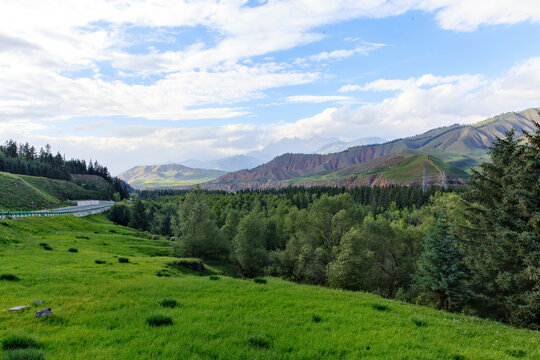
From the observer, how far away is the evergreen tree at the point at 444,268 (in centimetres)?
2947

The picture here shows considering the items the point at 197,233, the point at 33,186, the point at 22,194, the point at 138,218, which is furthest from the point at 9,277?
the point at 33,186

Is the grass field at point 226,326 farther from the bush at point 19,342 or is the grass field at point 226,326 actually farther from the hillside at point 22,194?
the hillside at point 22,194

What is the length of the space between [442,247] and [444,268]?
93.4 inches

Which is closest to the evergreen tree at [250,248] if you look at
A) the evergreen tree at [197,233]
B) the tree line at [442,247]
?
the tree line at [442,247]

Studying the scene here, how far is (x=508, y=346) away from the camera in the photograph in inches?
424

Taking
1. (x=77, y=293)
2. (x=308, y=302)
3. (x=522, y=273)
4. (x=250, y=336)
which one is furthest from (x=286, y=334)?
(x=522, y=273)

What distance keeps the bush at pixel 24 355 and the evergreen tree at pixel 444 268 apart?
3483cm

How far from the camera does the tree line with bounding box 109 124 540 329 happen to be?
23.3 m

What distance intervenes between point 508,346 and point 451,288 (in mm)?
22369

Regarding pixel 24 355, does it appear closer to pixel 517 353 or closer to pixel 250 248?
pixel 517 353

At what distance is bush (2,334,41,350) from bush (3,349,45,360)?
727 mm

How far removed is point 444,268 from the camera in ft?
98.2

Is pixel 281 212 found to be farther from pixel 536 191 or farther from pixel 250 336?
pixel 250 336

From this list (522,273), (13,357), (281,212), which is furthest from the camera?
(281,212)
